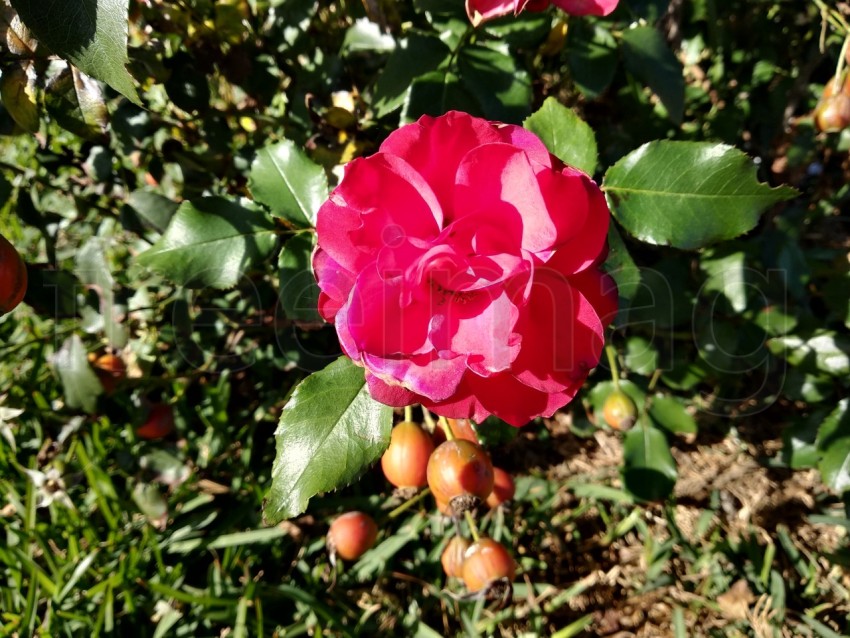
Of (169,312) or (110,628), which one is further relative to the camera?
(169,312)

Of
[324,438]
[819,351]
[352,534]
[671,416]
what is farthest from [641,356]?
[324,438]

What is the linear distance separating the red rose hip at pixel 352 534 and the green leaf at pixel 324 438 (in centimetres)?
49

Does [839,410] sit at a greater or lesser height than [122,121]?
lesser

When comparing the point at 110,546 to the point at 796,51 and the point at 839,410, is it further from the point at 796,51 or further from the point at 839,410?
the point at 796,51

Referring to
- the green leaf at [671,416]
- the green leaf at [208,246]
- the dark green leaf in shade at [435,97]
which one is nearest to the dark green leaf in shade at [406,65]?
the dark green leaf in shade at [435,97]

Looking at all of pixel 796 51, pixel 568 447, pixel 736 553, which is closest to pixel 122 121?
pixel 568 447

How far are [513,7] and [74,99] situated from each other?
58cm

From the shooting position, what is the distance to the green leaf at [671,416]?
1.23 m

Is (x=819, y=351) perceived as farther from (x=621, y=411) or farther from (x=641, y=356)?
(x=621, y=411)

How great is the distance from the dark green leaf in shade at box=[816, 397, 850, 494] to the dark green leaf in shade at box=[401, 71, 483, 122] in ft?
2.94

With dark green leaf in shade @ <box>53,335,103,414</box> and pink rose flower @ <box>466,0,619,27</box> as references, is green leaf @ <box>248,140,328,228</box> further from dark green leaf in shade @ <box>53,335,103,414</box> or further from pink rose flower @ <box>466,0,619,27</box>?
dark green leaf in shade @ <box>53,335,103,414</box>

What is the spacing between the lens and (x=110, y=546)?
1432mm

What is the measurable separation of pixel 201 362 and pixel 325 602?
0.66 m

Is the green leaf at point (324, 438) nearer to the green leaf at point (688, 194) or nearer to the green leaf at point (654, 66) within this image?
the green leaf at point (688, 194)
